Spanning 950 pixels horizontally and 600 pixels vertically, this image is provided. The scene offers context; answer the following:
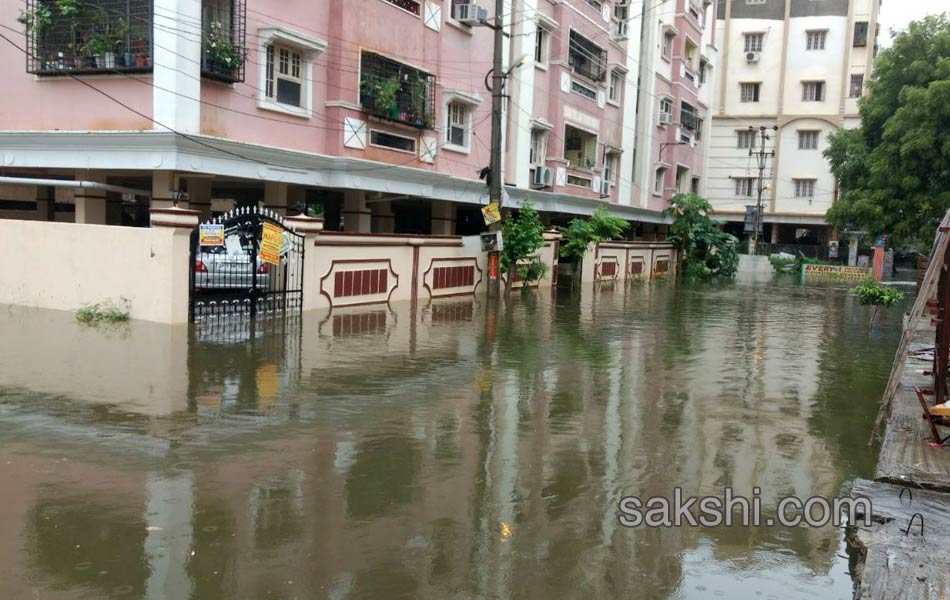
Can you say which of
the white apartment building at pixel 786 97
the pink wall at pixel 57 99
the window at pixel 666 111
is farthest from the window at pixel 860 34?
the pink wall at pixel 57 99

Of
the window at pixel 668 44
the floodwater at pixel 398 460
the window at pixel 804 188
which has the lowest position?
the floodwater at pixel 398 460

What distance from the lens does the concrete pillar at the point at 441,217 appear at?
24.6 metres

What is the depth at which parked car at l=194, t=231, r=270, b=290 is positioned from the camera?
1421 centimetres

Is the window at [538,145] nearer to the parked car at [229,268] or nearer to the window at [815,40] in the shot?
the parked car at [229,268]

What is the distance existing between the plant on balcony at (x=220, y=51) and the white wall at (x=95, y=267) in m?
4.07

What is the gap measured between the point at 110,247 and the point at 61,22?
527 cm

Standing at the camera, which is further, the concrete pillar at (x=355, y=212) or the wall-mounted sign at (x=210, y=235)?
the concrete pillar at (x=355, y=212)

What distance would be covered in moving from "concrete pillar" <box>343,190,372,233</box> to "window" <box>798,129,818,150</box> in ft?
134

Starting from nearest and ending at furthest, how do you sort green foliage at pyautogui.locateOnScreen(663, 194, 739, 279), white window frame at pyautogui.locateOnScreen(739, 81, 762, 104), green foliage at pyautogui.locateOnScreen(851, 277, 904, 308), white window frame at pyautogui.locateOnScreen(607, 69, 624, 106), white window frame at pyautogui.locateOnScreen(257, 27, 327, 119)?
white window frame at pyautogui.locateOnScreen(257, 27, 327, 119)
green foliage at pyautogui.locateOnScreen(851, 277, 904, 308)
white window frame at pyautogui.locateOnScreen(607, 69, 624, 106)
green foliage at pyautogui.locateOnScreen(663, 194, 739, 279)
white window frame at pyautogui.locateOnScreen(739, 81, 762, 104)

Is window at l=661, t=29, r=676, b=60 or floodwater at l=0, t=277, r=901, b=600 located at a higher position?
window at l=661, t=29, r=676, b=60

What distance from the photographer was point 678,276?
37.9m

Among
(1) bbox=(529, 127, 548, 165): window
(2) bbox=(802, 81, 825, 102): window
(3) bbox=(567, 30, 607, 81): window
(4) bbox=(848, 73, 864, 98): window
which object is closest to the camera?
(1) bbox=(529, 127, 548, 165): window

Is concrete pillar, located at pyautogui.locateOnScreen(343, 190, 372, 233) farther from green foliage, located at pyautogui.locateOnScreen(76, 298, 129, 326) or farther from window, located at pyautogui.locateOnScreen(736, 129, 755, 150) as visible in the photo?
window, located at pyautogui.locateOnScreen(736, 129, 755, 150)

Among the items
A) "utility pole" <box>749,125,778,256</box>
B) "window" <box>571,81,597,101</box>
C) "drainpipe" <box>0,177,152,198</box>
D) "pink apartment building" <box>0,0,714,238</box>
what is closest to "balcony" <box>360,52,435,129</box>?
"pink apartment building" <box>0,0,714,238</box>
